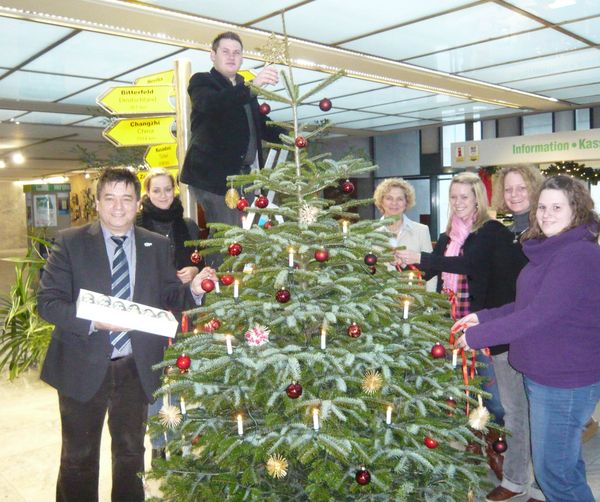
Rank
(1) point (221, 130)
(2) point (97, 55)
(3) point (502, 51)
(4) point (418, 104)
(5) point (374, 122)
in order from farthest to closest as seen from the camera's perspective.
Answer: (5) point (374, 122) → (4) point (418, 104) → (3) point (502, 51) → (2) point (97, 55) → (1) point (221, 130)

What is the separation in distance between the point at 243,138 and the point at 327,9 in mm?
2187

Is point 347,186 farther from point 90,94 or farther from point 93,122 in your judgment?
point 93,122

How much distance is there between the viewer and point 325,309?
5.75ft

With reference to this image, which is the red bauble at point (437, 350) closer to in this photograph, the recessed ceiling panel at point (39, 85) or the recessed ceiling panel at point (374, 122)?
the recessed ceiling panel at point (39, 85)

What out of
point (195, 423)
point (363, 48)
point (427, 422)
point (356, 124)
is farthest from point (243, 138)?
point (356, 124)

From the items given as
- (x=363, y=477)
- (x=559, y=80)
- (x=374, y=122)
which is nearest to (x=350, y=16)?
(x=363, y=477)

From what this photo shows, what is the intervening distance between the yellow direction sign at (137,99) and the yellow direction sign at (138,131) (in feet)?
0.23

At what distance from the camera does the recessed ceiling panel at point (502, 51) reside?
210 inches

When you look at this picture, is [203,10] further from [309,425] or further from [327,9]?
[309,425]

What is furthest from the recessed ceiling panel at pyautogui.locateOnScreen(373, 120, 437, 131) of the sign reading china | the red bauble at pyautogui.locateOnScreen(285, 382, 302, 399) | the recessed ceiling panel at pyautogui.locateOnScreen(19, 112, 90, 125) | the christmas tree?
the red bauble at pyautogui.locateOnScreen(285, 382, 302, 399)

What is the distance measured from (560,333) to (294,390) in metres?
1.05

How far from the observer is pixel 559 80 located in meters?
7.43

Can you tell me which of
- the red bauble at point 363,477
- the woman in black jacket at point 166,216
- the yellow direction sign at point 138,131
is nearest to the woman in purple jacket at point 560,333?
the red bauble at point 363,477

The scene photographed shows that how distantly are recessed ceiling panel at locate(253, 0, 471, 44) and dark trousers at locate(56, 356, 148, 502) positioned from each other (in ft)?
10.6
